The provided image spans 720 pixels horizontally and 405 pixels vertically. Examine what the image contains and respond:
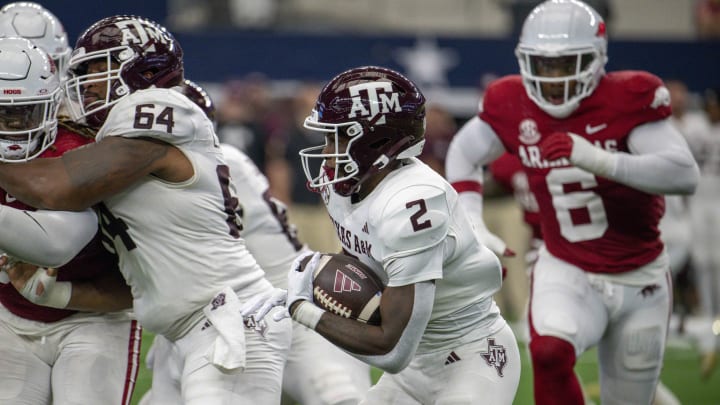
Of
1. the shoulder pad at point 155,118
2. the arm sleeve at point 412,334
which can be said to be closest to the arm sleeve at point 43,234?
the shoulder pad at point 155,118

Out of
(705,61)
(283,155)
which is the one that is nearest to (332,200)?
(283,155)

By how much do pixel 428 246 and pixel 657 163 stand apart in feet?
5.57

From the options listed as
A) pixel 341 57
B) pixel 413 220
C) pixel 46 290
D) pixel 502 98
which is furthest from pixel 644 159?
pixel 341 57

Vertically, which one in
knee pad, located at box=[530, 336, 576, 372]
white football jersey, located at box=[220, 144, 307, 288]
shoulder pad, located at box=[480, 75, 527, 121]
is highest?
shoulder pad, located at box=[480, 75, 527, 121]

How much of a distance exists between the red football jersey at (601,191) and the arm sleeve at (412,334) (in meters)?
1.72

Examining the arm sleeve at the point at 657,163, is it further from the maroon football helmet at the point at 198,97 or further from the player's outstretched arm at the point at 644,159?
the maroon football helmet at the point at 198,97

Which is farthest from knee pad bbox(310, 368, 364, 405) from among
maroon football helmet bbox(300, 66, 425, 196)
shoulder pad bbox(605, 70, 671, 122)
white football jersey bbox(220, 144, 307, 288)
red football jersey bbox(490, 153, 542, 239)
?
red football jersey bbox(490, 153, 542, 239)

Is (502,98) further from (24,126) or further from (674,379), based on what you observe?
(674,379)

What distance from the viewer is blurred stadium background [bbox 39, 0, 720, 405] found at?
10.3 m

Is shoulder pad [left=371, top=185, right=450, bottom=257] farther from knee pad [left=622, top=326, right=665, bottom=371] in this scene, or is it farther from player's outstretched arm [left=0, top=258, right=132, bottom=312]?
knee pad [left=622, top=326, right=665, bottom=371]

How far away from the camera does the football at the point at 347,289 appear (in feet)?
11.5

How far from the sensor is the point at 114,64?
390cm

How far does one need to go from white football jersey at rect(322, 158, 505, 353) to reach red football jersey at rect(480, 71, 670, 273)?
1254mm

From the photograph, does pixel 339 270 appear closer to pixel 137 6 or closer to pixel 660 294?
pixel 660 294
